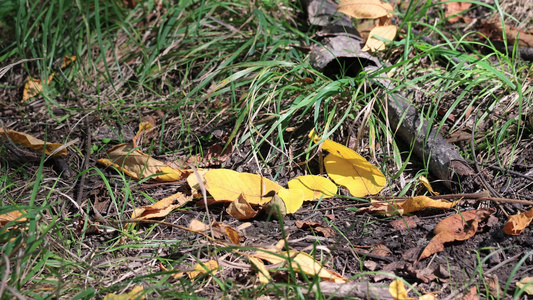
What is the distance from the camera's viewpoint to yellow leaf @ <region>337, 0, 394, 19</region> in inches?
99.7

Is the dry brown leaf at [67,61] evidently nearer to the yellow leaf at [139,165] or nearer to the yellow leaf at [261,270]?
the yellow leaf at [139,165]

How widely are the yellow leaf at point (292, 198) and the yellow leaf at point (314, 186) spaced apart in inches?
1.9

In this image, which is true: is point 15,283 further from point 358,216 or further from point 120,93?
point 120,93

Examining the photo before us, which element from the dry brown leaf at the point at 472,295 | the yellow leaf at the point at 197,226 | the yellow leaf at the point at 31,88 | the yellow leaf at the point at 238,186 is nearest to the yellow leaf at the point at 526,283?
the dry brown leaf at the point at 472,295

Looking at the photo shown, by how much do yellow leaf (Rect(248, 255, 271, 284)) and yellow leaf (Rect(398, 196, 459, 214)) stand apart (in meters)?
0.68

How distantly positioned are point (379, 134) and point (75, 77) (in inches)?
72.1

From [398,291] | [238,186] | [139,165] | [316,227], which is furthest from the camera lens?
[139,165]

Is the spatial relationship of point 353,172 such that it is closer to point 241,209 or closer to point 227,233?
point 241,209

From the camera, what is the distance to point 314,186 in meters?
2.10

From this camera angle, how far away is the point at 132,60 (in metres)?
2.98

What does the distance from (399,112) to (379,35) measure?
1.77 ft

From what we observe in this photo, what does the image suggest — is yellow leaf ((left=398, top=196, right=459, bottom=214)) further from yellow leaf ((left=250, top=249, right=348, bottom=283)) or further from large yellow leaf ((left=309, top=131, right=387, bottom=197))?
yellow leaf ((left=250, top=249, right=348, bottom=283))

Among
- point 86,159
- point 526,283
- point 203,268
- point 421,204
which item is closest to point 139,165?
point 86,159

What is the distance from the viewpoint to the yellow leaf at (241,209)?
1.93 metres
